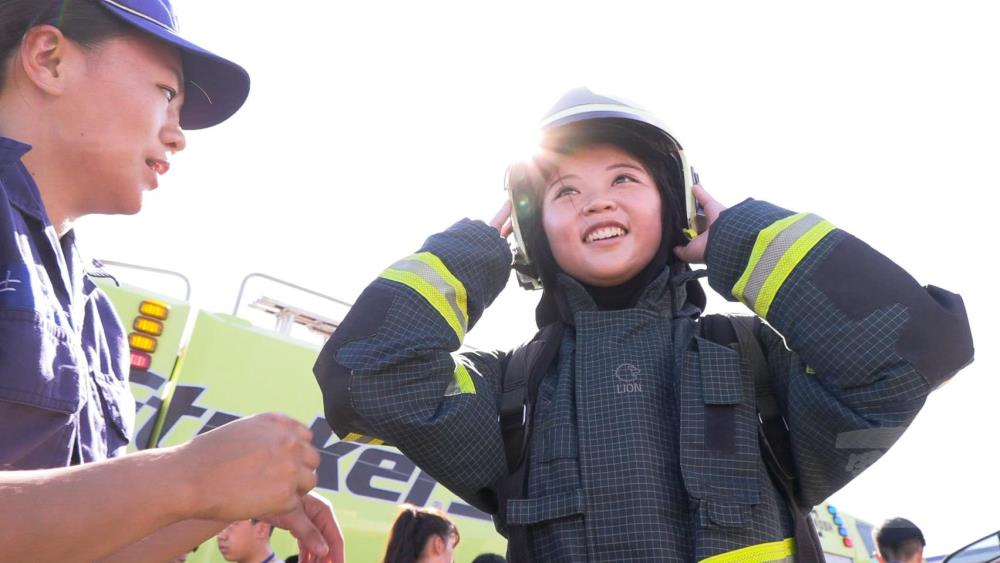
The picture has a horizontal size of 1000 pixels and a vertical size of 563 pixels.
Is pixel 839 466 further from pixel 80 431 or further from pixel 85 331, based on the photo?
pixel 85 331

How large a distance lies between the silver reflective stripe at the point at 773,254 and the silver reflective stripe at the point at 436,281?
0.73m

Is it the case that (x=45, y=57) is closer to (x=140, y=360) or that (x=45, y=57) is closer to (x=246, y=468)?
(x=246, y=468)

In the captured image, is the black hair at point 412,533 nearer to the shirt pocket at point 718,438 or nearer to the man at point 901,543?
the shirt pocket at point 718,438

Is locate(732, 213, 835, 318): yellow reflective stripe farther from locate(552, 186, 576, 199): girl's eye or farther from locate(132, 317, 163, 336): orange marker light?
locate(132, 317, 163, 336): orange marker light

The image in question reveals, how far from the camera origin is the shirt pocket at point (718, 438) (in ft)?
6.02

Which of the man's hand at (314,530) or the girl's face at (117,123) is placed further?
the girl's face at (117,123)

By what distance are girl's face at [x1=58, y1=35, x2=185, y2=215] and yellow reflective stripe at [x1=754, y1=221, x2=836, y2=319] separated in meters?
1.59

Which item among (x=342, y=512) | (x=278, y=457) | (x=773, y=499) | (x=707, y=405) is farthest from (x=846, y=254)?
(x=342, y=512)

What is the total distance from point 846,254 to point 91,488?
1.61m

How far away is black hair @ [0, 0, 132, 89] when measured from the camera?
2.00m

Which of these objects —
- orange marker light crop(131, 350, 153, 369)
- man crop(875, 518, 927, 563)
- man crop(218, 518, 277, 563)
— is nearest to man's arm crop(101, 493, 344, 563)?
man crop(218, 518, 277, 563)

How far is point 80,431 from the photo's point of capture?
183cm

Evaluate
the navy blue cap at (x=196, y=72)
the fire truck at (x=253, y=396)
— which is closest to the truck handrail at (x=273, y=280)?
the fire truck at (x=253, y=396)

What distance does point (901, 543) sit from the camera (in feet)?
18.9
